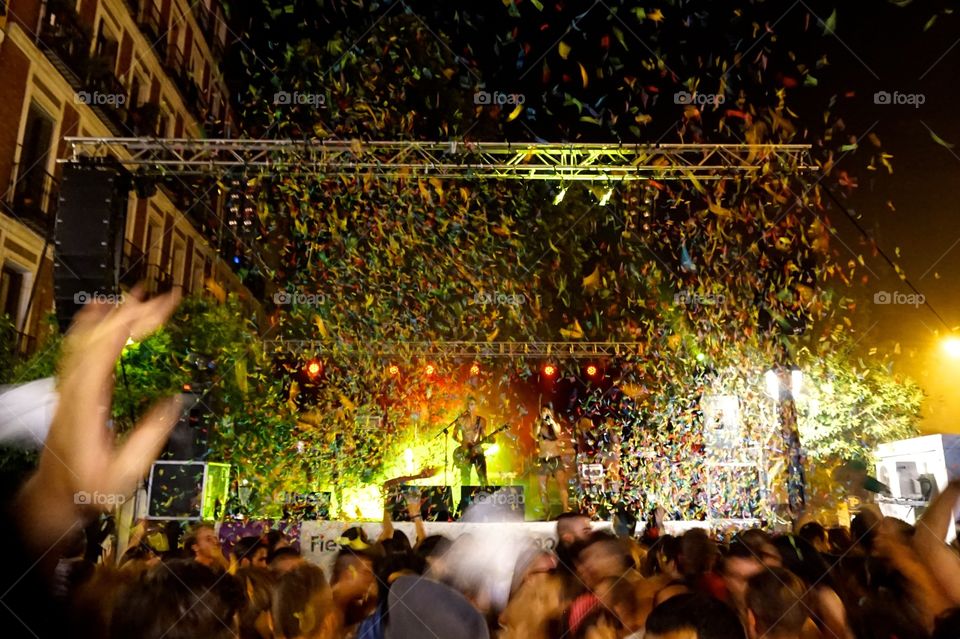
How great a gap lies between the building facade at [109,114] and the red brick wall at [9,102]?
19 mm

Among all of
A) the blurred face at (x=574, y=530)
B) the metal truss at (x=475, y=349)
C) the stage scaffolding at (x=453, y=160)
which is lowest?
the blurred face at (x=574, y=530)

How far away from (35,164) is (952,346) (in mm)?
20354

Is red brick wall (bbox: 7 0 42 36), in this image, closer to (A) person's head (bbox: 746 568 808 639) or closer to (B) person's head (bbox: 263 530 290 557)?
(B) person's head (bbox: 263 530 290 557)

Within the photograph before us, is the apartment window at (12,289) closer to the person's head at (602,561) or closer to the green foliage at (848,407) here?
the person's head at (602,561)

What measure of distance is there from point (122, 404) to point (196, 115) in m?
13.5

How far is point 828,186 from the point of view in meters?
9.75

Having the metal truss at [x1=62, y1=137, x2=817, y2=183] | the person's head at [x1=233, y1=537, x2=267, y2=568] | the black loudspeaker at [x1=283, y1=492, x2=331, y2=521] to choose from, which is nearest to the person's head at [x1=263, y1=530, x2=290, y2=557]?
the person's head at [x1=233, y1=537, x2=267, y2=568]

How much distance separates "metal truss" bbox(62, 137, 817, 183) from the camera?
9.84m

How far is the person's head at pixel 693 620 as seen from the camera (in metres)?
2.71

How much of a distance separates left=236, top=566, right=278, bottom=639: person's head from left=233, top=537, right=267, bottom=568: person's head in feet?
4.16

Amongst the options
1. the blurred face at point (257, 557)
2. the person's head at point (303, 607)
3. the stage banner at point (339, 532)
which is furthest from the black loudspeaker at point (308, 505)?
the person's head at point (303, 607)

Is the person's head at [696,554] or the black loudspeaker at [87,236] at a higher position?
the black loudspeaker at [87,236]

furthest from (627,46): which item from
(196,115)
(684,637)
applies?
(196,115)

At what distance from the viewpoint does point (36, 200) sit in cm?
1373
